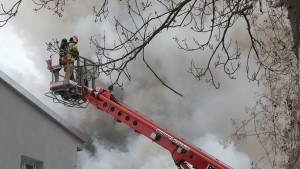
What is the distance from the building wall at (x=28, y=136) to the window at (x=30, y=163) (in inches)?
3.6

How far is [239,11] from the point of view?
5.61 metres

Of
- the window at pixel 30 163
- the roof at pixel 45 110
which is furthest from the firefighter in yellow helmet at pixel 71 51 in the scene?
the window at pixel 30 163

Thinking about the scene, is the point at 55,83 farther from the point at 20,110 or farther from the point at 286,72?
the point at 286,72

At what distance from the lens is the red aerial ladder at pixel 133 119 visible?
1097cm

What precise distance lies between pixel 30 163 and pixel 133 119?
294 cm

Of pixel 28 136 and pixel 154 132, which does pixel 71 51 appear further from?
pixel 154 132

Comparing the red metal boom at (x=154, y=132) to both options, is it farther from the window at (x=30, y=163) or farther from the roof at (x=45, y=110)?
the window at (x=30, y=163)

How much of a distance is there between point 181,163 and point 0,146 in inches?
170

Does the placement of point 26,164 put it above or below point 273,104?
above

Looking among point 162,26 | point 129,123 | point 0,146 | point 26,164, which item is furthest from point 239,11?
point 129,123

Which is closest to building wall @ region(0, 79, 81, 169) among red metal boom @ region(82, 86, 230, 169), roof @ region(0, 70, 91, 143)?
roof @ region(0, 70, 91, 143)

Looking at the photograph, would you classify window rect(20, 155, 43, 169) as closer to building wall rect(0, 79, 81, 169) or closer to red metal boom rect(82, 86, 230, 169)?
building wall rect(0, 79, 81, 169)

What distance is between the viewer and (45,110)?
9.92 m

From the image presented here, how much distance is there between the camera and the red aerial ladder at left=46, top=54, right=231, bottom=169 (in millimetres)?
10972
